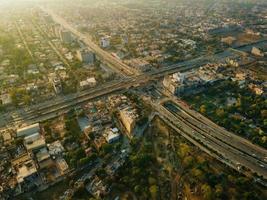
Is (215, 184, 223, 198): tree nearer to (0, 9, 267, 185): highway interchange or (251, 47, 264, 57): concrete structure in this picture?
(0, 9, 267, 185): highway interchange

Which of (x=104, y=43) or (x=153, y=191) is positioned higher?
(x=153, y=191)

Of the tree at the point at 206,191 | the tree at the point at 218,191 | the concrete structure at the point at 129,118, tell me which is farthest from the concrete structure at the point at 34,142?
the tree at the point at 218,191

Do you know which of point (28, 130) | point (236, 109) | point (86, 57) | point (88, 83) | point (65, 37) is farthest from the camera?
point (65, 37)

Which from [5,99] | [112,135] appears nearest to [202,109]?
[112,135]

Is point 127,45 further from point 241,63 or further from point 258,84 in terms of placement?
point 258,84

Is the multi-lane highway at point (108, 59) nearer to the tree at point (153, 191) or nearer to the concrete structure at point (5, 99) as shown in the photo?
the concrete structure at point (5, 99)

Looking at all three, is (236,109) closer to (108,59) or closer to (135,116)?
(135,116)

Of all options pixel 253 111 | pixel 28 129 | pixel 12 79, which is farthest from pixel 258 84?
pixel 12 79
